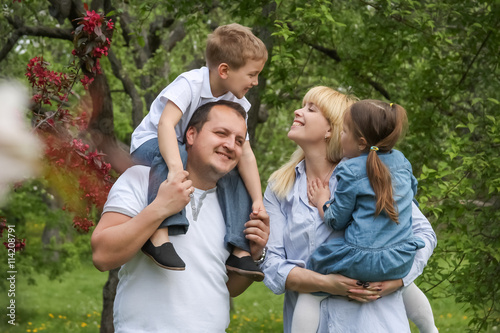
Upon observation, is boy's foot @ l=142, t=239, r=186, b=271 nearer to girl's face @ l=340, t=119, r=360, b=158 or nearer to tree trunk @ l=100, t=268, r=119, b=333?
girl's face @ l=340, t=119, r=360, b=158

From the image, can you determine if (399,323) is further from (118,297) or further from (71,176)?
(71,176)

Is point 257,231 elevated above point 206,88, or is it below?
below

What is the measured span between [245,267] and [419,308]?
0.90m

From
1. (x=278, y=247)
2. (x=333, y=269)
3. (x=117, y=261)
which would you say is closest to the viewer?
(x=117, y=261)

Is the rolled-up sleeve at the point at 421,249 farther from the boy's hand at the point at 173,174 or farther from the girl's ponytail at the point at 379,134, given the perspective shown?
the boy's hand at the point at 173,174

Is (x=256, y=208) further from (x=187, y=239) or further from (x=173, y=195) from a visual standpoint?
(x=173, y=195)

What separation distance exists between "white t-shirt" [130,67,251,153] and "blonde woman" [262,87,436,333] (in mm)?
436

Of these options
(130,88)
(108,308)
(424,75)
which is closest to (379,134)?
(424,75)

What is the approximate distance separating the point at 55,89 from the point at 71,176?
553mm

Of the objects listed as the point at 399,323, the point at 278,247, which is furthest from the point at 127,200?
the point at 399,323

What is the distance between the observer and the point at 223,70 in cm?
257

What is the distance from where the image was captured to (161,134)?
2.30 m

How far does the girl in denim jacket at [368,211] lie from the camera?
239cm

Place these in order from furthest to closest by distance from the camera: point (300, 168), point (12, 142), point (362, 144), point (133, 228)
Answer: point (300, 168)
point (362, 144)
point (133, 228)
point (12, 142)
